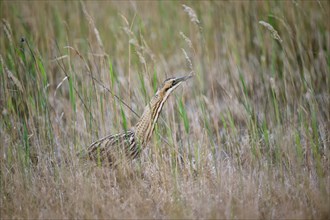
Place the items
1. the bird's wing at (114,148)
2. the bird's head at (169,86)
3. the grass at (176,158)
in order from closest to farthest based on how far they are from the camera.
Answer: the grass at (176,158), the bird's wing at (114,148), the bird's head at (169,86)

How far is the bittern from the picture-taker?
3.47m

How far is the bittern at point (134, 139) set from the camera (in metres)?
3.47

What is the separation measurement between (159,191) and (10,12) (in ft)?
9.37

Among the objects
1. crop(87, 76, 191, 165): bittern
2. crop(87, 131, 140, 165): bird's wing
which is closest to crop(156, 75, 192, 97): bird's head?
crop(87, 76, 191, 165): bittern

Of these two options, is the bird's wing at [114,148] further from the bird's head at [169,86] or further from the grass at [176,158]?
the bird's head at [169,86]

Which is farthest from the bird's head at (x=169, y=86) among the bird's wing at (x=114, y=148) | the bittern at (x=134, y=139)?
the bird's wing at (x=114, y=148)

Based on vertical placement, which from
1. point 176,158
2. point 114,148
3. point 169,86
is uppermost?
point 169,86

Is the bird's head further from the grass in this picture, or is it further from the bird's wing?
the bird's wing

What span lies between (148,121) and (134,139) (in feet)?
0.51

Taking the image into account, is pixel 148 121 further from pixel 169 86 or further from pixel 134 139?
pixel 169 86

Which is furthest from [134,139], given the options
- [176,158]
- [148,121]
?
[176,158]

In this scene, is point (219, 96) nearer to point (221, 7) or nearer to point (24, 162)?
point (221, 7)

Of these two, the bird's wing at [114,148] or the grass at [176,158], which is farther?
the bird's wing at [114,148]

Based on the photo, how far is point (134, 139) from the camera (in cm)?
358
